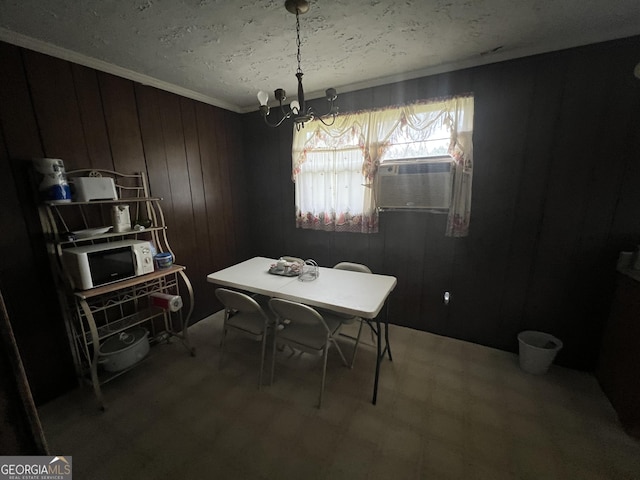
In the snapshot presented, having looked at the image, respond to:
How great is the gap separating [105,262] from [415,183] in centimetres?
249

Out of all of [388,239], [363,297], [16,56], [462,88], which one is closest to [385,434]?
[363,297]

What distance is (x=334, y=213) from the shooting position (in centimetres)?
273

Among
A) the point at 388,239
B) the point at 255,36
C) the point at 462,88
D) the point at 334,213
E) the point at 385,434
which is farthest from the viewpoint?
the point at 334,213

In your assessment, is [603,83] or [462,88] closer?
[603,83]

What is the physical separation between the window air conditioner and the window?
4cm

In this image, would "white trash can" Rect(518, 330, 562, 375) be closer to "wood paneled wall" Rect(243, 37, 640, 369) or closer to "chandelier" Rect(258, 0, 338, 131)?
"wood paneled wall" Rect(243, 37, 640, 369)

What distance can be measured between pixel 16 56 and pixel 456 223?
3.27 metres

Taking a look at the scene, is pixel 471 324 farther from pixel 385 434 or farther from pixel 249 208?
pixel 249 208

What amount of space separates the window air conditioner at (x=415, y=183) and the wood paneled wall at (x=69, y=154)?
1916mm

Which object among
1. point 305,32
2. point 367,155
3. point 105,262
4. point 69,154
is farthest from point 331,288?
point 69,154

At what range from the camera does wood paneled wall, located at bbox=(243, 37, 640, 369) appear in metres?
1.71

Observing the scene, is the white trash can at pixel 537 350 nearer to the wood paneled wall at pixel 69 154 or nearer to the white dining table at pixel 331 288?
the white dining table at pixel 331 288

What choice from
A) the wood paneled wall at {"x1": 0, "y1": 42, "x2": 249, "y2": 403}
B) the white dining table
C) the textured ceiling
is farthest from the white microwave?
the textured ceiling

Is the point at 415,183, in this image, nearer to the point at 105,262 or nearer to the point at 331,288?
the point at 331,288
